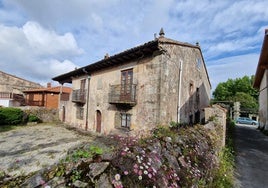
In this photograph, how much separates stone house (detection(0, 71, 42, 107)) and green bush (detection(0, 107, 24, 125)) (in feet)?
32.2

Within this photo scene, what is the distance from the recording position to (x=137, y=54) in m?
10.6

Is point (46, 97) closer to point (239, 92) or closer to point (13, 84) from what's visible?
point (13, 84)

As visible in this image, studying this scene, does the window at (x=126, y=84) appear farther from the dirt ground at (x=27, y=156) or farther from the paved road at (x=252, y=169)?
the paved road at (x=252, y=169)

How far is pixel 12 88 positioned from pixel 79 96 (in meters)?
21.2

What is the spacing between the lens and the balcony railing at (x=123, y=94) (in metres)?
10.8

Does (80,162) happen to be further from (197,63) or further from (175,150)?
(197,63)

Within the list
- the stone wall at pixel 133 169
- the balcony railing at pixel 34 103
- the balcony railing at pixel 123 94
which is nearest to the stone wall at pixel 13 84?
the balcony railing at pixel 34 103

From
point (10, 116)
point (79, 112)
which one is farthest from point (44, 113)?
point (79, 112)

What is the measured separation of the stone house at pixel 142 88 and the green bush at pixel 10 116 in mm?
7303

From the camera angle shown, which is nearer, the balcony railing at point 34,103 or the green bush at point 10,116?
the green bush at point 10,116

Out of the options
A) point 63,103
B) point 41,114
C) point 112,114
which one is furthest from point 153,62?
point 41,114

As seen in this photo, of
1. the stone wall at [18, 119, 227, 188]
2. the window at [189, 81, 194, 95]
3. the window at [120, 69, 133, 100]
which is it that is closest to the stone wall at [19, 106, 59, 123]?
the window at [120, 69, 133, 100]

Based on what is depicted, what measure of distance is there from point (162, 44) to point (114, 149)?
7.91m

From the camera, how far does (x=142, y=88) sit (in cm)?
1054
